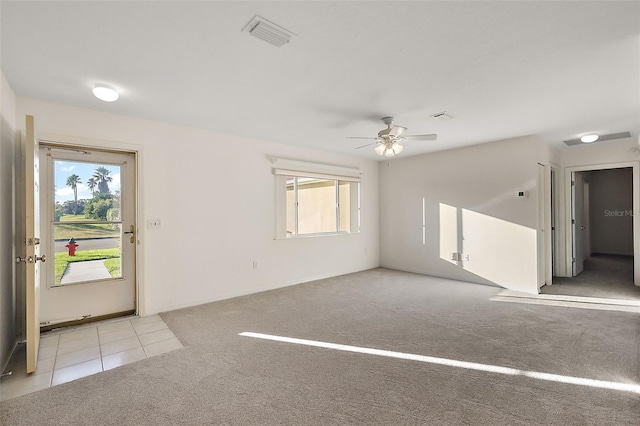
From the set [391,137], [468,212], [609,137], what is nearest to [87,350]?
[391,137]

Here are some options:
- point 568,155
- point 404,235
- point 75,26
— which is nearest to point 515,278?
point 404,235

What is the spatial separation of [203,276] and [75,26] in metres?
3.06

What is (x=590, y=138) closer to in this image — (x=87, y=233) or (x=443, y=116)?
(x=443, y=116)

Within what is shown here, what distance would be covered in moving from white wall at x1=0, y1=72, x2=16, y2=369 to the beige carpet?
92cm

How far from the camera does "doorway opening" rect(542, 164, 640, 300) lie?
4.76m

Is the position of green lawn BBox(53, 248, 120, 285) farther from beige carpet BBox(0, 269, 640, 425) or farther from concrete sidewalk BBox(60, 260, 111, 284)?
beige carpet BBox(0, 269, 640, 425)

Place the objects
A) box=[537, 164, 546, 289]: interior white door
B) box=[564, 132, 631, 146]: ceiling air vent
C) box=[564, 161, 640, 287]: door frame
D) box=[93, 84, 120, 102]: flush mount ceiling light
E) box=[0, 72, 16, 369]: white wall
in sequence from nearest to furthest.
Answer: box=[0, 72, 16, 369]: white wall
box=[93, 84, 120, 102]: flush mount ceiling light
box=[564, 132, 631, 146]: ceiling air vent
box=[537, 164, 546, 289]: interior white door
box=[564, 161, 640, 287]: door frame

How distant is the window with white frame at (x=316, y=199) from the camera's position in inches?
194

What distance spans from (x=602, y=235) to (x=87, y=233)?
1160 cm

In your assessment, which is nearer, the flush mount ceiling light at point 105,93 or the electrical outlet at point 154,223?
the flush mount ceiling light at point 105,93

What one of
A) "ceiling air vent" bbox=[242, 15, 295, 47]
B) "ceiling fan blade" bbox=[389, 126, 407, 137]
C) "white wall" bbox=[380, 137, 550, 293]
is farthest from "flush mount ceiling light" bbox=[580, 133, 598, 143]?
"ceiling air vent" bbox=[242, 15, 295, 47]

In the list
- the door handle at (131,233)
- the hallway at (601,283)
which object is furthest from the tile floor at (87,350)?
the hallway at (601,283)

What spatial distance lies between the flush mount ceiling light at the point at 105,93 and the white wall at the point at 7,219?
0.62m

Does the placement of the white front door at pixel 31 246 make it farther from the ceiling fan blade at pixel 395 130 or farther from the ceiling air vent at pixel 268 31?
the ceiling fan blade at pixel 395 130
